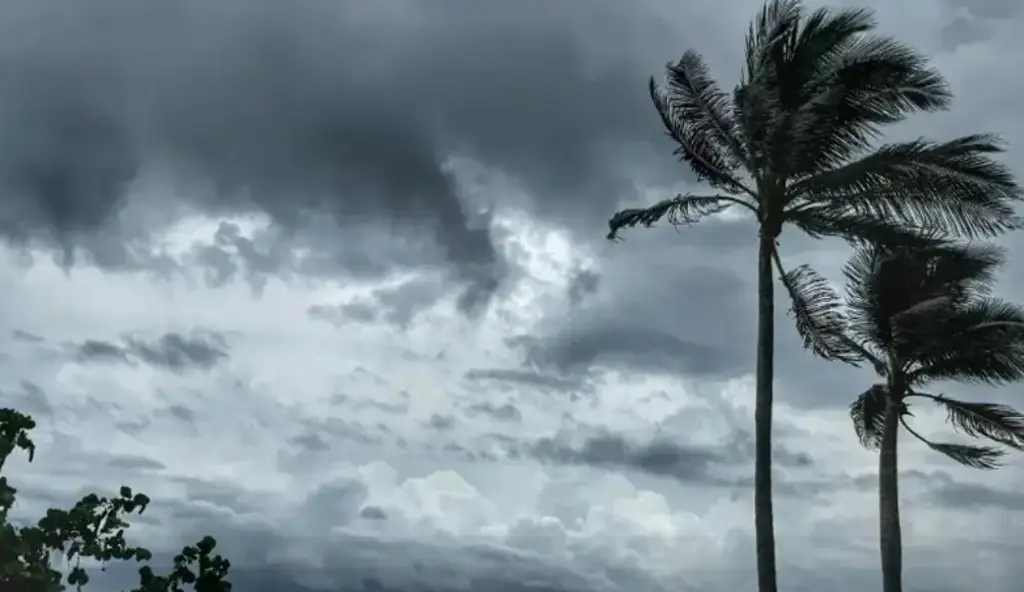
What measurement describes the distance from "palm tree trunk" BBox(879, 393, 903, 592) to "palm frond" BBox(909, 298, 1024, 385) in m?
1.20

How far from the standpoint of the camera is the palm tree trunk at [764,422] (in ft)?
83.6

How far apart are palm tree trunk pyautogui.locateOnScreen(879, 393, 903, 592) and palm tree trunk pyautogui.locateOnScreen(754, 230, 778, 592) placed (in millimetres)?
4271

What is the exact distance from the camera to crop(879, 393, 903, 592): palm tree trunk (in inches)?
1131

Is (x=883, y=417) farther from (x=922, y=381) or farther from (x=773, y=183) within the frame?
(x=773, y=183)

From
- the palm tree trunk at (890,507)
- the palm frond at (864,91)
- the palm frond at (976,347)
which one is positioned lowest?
the palm tree trunk at (890,507)

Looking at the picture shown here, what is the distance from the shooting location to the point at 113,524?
26.2 m

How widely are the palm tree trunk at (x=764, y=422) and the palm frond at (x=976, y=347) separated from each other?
13.8ft

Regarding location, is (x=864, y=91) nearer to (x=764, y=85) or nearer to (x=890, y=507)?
(x=764, y=85)

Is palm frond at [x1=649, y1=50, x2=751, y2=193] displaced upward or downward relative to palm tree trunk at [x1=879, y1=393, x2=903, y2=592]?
upward

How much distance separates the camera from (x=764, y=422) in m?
26.1

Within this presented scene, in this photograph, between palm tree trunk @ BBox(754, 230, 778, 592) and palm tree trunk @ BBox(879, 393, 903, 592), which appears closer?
palm tree trunk @ BBox(754, 230, 778, 592)

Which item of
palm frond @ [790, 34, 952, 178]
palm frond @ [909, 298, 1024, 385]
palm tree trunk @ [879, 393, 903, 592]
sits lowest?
palm tree trunk @ [879, 393, 903, 592]

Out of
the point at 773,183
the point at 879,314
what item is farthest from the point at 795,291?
the point at 879,314

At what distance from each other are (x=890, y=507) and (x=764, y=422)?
4.63 metres
